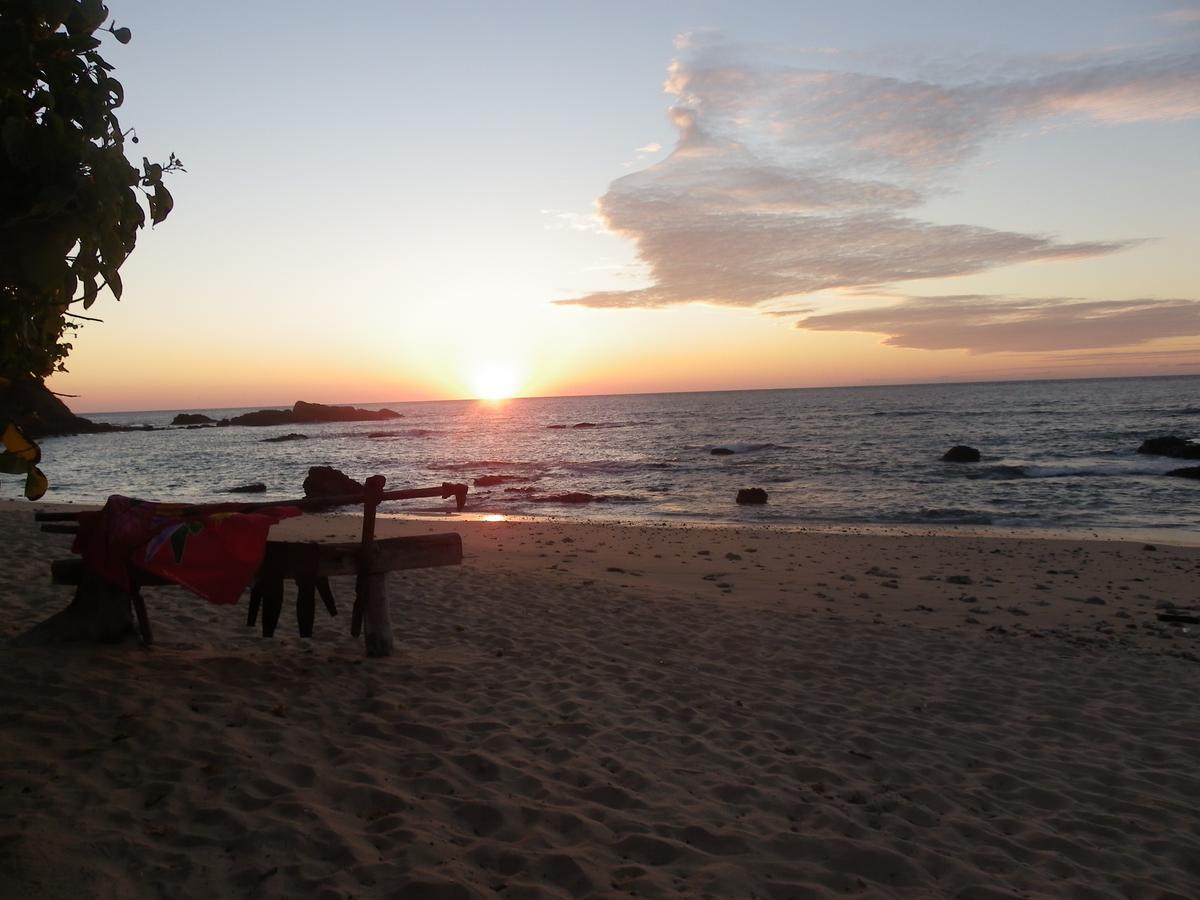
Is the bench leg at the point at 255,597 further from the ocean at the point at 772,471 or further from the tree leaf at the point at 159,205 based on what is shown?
the ocean at the point at 772,471

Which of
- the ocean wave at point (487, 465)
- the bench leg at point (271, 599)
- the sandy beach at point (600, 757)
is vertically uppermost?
the bench leg at point (271, 599)

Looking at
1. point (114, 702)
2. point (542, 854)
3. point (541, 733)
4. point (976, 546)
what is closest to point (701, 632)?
point (541, 733)

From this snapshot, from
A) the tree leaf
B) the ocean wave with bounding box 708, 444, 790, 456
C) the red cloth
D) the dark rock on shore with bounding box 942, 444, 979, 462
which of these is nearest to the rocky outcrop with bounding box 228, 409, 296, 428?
the ocean wave with bounding box 708, 444, 790, 456

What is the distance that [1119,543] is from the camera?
16.9 m

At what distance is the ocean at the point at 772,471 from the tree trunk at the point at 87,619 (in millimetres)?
17076

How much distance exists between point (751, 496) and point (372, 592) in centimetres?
2073

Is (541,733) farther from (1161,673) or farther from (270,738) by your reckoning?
(1161,673)

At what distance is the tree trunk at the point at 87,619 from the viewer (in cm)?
646

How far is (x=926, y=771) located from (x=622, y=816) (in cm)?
238

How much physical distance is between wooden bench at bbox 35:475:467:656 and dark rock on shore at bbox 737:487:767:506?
20225 millimetres

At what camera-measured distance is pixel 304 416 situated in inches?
4818

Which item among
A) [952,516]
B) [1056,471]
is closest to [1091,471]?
[1056,471]

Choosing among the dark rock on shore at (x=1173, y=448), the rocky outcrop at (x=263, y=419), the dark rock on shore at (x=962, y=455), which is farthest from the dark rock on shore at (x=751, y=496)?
the rocky outcrop at (x=263, y=419)

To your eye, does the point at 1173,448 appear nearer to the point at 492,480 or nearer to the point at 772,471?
the point at 772,471
